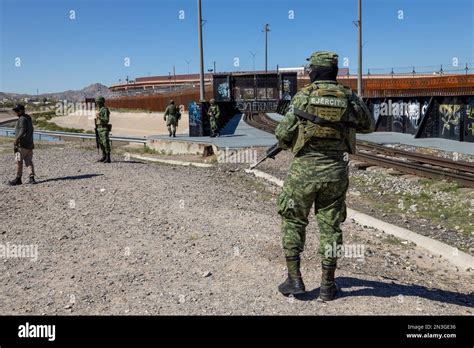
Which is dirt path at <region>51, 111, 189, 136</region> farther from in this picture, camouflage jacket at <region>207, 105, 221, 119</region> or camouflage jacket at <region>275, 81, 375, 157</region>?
camouflage jacket at <region>275, 81, 375, 157</region>

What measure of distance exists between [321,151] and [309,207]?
500 millimetres

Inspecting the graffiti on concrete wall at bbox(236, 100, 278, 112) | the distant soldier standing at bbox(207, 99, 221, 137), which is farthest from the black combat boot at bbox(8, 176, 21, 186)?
the graffiti on concrete wall at bbox(236, 100, 278, 112)

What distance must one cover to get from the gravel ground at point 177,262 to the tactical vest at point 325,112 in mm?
1477

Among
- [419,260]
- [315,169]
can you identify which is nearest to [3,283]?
[315,169]

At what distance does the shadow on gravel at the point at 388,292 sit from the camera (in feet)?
15.4

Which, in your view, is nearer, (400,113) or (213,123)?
(213,123)

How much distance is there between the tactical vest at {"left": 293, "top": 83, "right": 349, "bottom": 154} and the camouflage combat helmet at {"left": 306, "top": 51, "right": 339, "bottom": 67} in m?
0.21

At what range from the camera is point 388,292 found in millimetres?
4805

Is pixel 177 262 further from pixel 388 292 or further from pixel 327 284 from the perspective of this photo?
pixel 388 292

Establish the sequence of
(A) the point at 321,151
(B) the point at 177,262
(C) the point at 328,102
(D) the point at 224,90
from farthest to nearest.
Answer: (D) the point at 224,90
(B) the point at 177,262
(A) the point at 321,151
(C) the point at 328,102

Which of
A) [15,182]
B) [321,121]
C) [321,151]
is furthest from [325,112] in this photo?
Answer: [15,182]

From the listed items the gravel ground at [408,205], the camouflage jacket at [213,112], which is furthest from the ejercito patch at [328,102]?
the camouflage jacket at [213,112]

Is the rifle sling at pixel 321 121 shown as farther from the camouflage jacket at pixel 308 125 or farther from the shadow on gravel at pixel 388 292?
the shadow on gravel at pixel 388 292

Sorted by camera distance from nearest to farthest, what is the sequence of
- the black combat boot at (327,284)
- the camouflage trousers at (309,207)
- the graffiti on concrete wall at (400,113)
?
1. the camouflage trousers at (309,207)
2. the black combat boot at (327,284)
3. the graffiti on concrete wall at (400,113)
